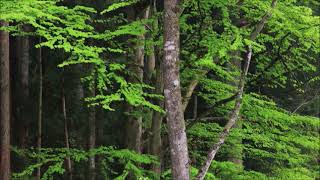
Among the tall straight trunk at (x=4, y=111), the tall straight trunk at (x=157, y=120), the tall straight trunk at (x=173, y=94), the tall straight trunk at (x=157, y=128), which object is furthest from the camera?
the tall straight trunk at (x=4, y=111)

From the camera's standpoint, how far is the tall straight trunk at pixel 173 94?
5.27 m

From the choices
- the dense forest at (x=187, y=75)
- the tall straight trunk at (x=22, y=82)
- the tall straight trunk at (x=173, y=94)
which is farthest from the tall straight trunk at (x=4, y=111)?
the tall straight trunk at (x=173, y=94)

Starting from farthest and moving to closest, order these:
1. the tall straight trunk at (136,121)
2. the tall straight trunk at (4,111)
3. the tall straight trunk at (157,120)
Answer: the tall straight trunk at (4,111)
the tall straight trunk at (136,121)
the tall straight trunk at (157,120)

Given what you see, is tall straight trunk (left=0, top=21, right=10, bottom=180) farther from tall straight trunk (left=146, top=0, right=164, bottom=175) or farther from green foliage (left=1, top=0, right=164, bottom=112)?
green foliage (left=1, top=0, right=164, bottom=112)

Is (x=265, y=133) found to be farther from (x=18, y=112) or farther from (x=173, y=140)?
(x=18, y=112)

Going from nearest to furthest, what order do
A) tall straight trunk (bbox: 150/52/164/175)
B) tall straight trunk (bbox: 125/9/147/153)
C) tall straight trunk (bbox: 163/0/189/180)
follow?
tall straight trunk (bbox: 163/0/189/180) < tall straight trunk (bbox: 150/52/164/175) < tall straight trunk (bbox: 125/9/147/153)

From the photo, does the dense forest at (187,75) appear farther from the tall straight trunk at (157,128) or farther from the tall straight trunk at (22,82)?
the tall straight trunk at (22,82)

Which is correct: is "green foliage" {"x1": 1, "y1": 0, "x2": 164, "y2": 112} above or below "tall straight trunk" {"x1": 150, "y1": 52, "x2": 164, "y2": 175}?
above

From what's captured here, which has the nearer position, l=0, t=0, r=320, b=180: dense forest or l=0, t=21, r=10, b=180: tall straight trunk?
l=0, t=0, r=320, b=180: dense forest

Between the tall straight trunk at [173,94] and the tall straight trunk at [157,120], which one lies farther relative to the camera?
the tall straight trunk at [157,120]

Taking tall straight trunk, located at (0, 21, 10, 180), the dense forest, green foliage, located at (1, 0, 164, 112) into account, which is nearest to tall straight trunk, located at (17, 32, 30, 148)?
tall straight trunk, located at (0, 21, 10, 180)

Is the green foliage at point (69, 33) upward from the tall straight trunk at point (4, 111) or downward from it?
upward

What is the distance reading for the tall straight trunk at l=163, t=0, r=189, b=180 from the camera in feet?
17.3

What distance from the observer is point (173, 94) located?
5.25 m
